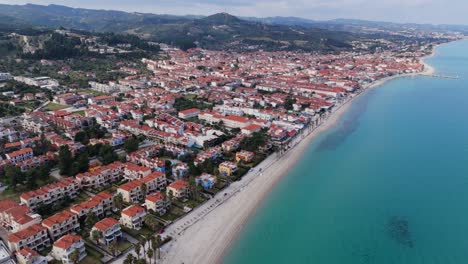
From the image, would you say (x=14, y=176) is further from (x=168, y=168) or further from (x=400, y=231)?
(x=400, y=231)

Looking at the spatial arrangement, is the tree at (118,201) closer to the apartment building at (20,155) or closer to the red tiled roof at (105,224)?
the red tiled roof at (105,224)

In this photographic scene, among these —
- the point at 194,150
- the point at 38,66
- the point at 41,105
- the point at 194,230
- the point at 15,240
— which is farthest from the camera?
the point at 38,66

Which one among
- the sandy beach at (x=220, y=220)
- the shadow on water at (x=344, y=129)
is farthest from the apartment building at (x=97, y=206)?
the shadow on water at (x=344, y=129)

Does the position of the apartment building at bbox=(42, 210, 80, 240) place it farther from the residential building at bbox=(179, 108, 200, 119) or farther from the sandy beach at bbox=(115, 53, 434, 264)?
the residential building at bbox=(179, 108, 200, 119)

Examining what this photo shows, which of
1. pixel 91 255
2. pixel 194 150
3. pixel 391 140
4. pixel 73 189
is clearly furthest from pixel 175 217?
pixel 391 140

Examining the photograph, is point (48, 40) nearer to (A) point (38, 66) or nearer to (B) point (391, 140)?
(A) point (38, 66)

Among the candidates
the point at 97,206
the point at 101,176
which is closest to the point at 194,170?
the point at 101,176

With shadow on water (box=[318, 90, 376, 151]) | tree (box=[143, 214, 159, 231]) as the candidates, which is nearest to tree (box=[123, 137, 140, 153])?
tree (box=[143, 214, 159, 231])
